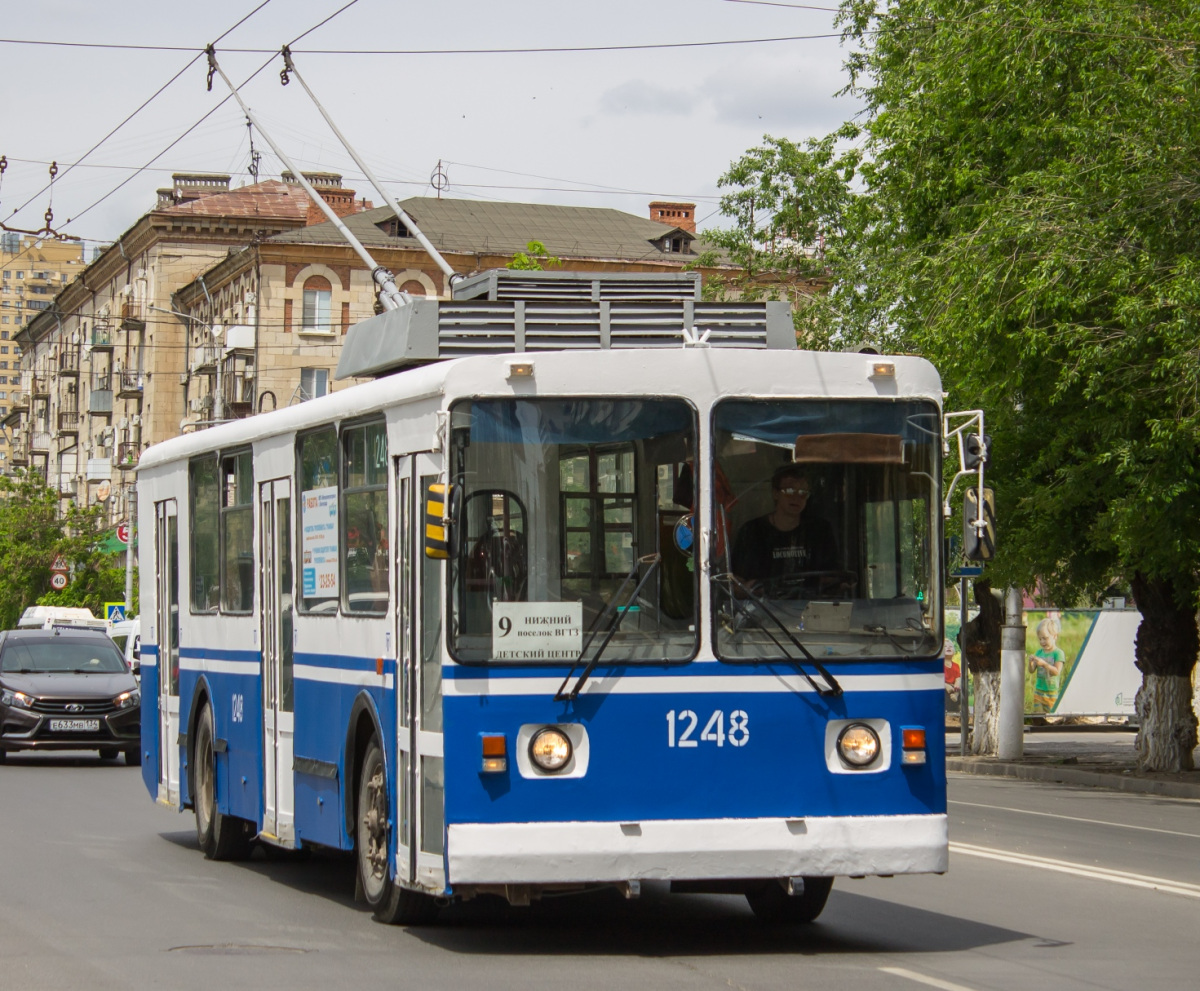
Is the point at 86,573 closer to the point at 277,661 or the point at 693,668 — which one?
the point at 277,661

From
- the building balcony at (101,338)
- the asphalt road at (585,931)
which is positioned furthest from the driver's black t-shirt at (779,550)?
the building balcony at (101,338)

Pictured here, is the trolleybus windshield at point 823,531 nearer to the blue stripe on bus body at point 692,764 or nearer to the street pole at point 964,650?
the blue stripe on bus body at point 692,764

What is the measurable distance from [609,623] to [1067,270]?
1302 cm

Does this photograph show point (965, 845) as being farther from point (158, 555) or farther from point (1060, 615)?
point (1060, 615)

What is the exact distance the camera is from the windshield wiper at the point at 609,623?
8789mm

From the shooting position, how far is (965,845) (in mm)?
14961

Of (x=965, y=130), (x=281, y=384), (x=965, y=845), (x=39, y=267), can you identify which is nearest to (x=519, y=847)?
(x=965, y=845)

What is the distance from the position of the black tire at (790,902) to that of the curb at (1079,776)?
14249mm

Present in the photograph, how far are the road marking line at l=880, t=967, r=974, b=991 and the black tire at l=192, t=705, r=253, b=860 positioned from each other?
19.6 feet

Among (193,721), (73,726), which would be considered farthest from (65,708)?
(193,721)

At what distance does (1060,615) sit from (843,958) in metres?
27.7

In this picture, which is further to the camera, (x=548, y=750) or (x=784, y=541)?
(x=784, y=541)

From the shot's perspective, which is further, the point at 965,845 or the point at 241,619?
the point at 965,845

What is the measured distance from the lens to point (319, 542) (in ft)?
36.7
